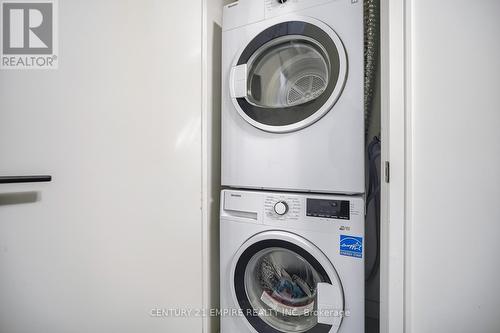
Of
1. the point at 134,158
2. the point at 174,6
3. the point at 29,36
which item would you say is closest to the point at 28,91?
the point at 29,36

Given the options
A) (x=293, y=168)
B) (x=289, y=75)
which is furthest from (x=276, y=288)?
(x=289, y=75)

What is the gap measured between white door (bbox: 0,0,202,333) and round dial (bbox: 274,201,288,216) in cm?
35

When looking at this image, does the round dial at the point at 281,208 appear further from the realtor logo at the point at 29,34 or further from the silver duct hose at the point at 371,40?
the realtor logo at the point at 29,34

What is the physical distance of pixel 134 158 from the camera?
1.00 meters

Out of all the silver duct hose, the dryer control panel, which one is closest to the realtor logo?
the dryer control panel

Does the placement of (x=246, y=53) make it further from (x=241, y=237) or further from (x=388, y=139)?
(x=241, y=237)

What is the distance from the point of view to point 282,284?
1.09 meters

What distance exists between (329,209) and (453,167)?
1.30 ft

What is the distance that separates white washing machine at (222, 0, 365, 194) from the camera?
89 cm

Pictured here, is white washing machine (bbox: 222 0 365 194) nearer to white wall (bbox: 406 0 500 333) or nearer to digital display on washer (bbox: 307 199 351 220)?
digital display on washer (bbox: 307 199 351 220)

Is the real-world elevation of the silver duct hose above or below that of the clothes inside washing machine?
above

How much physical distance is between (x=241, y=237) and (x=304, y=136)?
0.52 meters

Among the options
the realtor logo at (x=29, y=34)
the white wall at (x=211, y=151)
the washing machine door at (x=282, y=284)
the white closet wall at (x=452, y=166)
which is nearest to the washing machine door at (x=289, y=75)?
the white wall at (x=211, y=151)

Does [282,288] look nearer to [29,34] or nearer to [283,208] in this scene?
[283,208]
